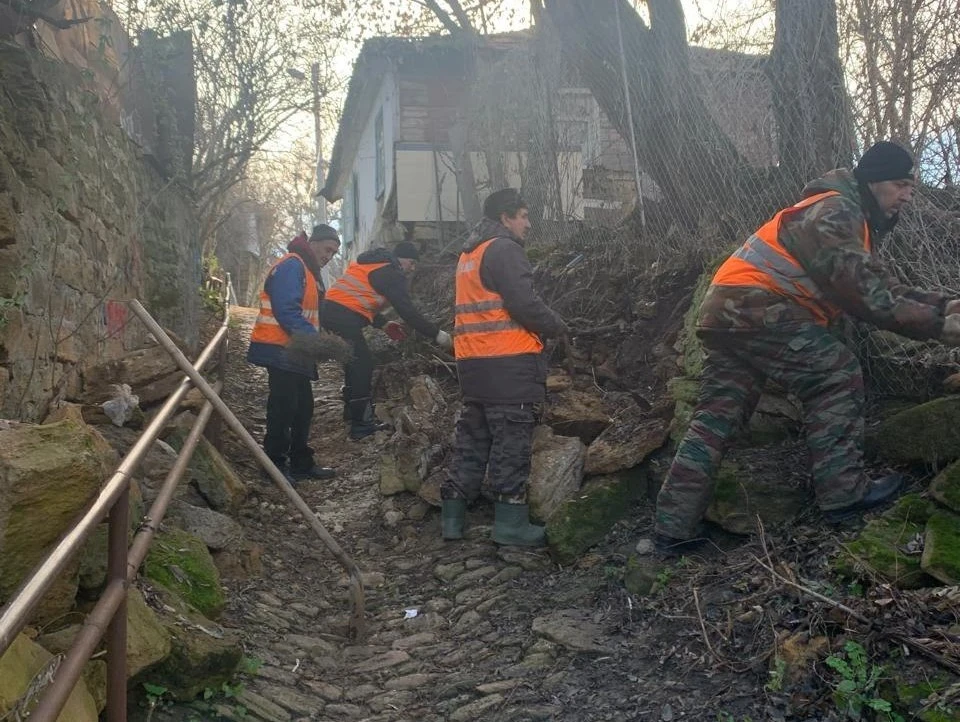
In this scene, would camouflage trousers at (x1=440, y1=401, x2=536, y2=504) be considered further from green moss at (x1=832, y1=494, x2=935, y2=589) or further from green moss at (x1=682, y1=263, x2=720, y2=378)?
green moss at (x1=832, y1=494, x2=935, y2=589)

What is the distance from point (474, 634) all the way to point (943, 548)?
2022 millimetres

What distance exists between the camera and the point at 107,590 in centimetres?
235

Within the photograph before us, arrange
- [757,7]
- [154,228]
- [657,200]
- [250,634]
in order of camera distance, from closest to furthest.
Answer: [250,634] → [757,7] → [657,200] → [154,228]

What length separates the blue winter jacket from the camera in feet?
20.7

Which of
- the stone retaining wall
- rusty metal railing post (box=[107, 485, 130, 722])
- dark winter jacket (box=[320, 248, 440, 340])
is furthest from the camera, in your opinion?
dark winter jacket (box=[320, 248, 440, 340])

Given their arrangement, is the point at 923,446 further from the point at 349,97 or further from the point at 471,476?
the point at 349,97

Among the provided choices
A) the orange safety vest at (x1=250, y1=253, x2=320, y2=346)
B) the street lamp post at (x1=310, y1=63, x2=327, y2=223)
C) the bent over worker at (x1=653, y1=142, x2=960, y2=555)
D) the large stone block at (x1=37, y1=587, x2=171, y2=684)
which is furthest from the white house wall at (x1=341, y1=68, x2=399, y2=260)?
the large stone block at (x1=37, y1=587, x2=171, y2=684)

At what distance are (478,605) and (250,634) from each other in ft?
3.53

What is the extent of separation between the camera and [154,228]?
7809 millimetres

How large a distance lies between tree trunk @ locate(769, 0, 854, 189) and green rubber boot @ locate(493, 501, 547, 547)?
2.27 metres

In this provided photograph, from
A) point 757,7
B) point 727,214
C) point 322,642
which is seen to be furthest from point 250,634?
point 757,7

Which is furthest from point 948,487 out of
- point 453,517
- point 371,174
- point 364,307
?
point 371,174

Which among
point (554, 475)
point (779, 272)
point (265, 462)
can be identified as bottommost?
point (554, 475)

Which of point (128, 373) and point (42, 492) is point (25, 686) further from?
point (128, 373)
